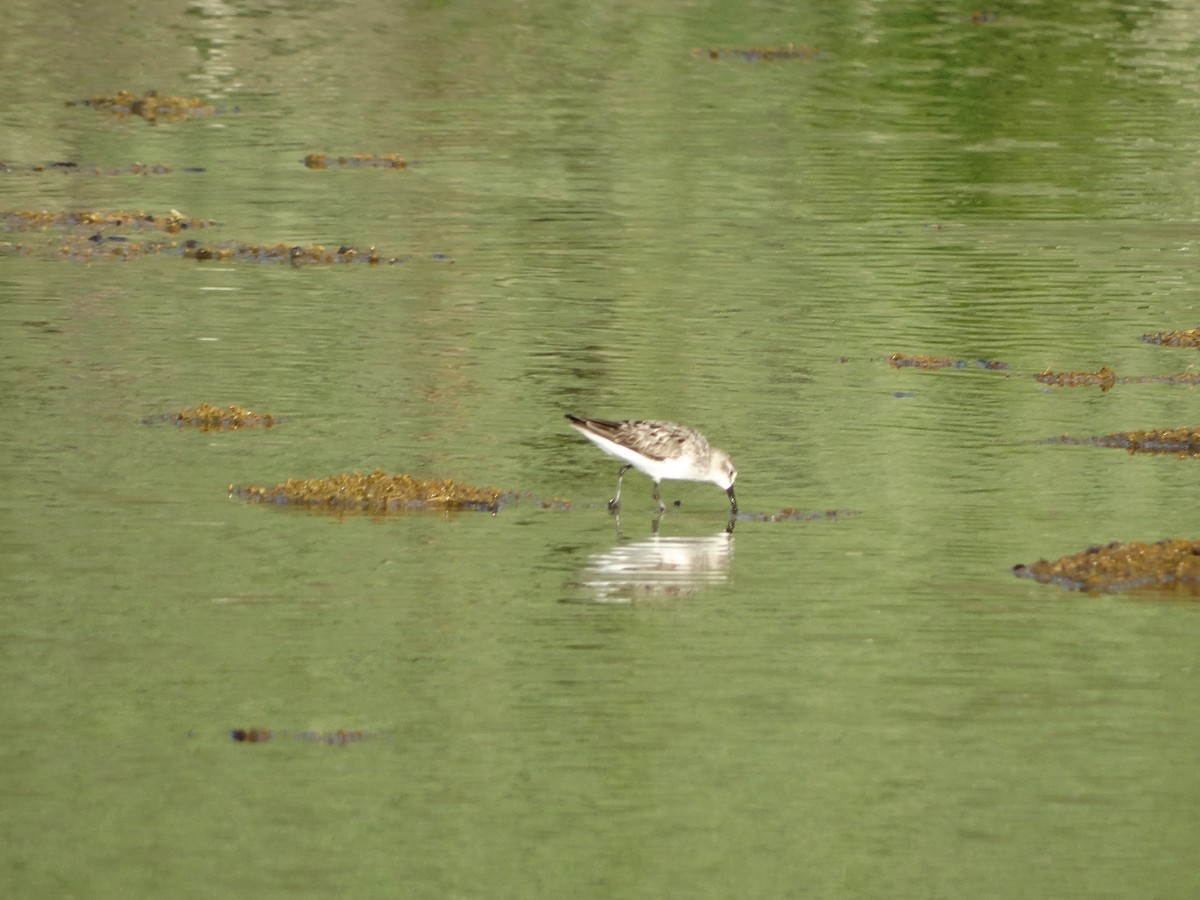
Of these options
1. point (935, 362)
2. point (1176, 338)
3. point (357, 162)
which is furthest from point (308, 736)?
point (357, 162)

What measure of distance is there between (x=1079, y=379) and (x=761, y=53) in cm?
3222

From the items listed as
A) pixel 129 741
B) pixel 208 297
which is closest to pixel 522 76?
pixel 208 297

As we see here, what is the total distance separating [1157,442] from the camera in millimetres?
20875

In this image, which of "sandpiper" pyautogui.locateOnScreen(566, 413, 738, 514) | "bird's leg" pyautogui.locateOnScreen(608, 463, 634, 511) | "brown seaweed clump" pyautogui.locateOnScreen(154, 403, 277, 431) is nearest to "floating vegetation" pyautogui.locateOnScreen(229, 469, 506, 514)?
"bird's leg" pyautogui.locateOnScreen(608, 463, 634, 511)

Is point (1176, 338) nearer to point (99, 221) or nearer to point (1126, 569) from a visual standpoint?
point (1126, 569)

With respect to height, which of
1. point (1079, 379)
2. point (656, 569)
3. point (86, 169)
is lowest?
point (86, 169)

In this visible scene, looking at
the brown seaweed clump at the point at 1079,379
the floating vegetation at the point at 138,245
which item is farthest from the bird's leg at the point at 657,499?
the floating vegetation at the point at 138,245

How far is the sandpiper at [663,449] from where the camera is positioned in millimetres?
18047

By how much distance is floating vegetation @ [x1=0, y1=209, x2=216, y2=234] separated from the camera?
3197cm

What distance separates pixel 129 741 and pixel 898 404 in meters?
10.7

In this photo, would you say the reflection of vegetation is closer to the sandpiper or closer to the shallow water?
the shallow water

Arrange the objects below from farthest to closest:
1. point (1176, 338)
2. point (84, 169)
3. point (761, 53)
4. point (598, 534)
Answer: point (761, 53) → point (84, 169) → point (1176, 338) → point (598, 534)

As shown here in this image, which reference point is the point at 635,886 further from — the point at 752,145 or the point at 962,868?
the point at 752,145

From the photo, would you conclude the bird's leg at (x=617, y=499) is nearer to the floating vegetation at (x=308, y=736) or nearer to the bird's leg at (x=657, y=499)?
the bird's leg at (x=657, y=499)
